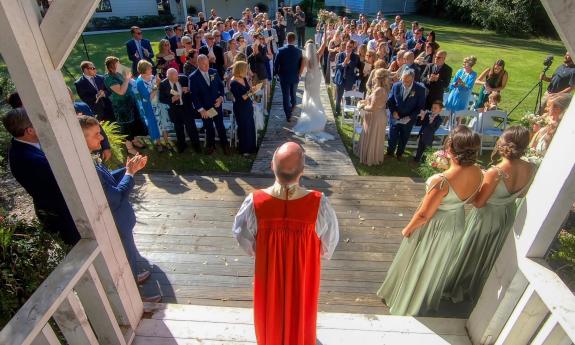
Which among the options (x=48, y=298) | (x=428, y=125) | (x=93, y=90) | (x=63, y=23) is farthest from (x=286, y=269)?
(x=93, y=90)

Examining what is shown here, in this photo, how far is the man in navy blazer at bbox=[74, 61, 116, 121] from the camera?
6648 mm

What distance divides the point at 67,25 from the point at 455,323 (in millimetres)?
3756

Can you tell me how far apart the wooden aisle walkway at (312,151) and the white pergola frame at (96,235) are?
167 inches

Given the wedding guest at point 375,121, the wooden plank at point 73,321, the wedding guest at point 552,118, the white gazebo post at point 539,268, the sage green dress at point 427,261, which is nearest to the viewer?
the white gazebo post at point 539,268

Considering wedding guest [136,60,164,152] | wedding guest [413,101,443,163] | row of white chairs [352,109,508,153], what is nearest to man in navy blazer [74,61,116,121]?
wedding guest [136,60,164,152]

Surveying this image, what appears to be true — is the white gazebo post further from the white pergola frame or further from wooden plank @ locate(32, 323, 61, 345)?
wooden plank @ locate(32, 323, 61, 345)

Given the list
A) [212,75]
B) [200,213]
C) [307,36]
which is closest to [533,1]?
[307,36]

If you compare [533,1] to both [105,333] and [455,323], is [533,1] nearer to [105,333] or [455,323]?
[455,323]

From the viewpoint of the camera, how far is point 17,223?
2.66 m

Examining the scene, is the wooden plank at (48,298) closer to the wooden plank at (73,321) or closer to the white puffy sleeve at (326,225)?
the wooden plank at (73,321)

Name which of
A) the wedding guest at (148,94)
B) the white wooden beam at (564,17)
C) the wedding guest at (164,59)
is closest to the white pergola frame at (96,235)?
the white wooden beam at (564,17)

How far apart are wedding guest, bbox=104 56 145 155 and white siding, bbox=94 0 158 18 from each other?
24613 mm

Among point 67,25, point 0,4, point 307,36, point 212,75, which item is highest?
point 0,4

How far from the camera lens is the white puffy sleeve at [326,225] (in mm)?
2432
